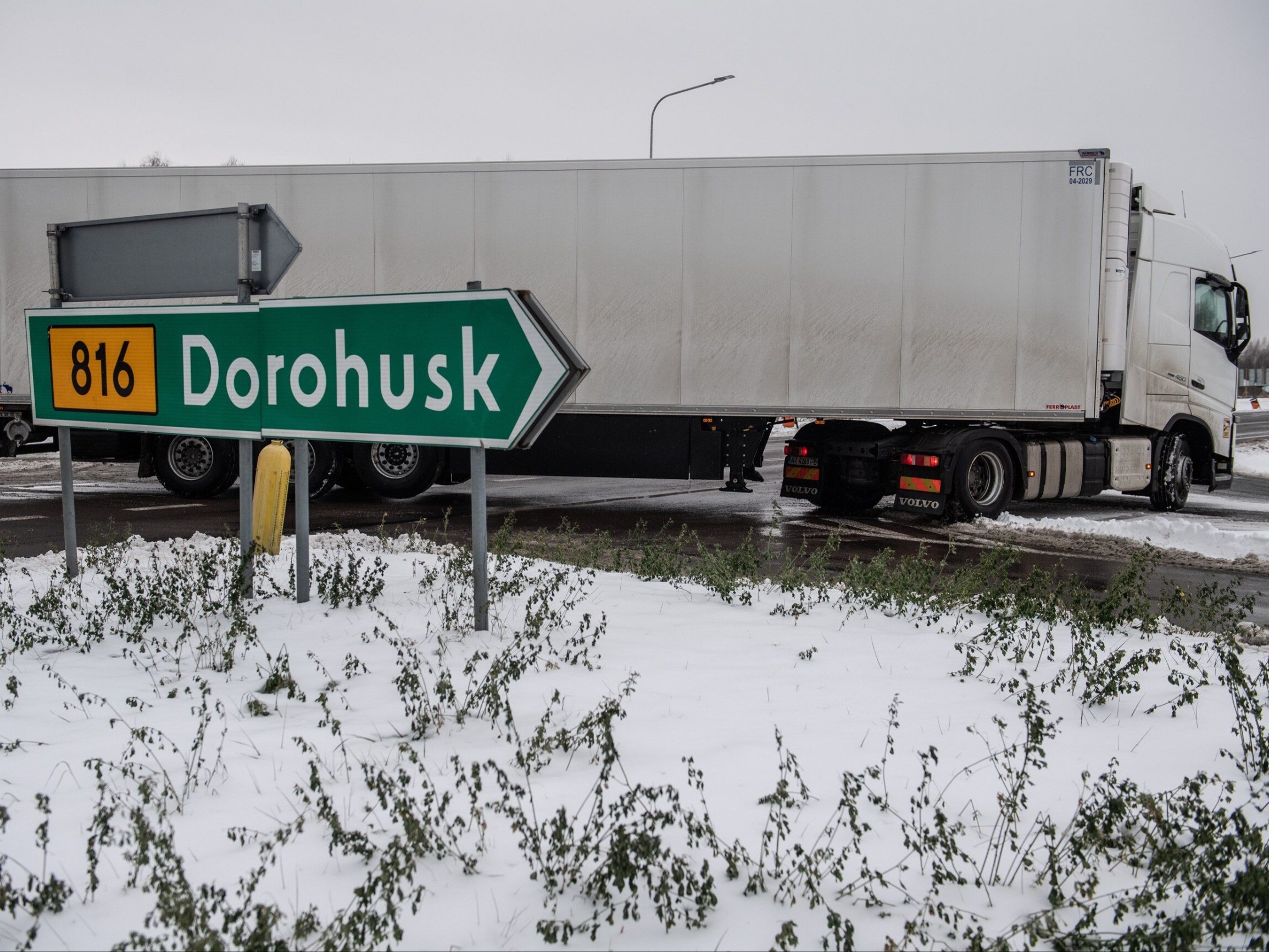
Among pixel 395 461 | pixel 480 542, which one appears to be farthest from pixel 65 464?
pixel 395 461

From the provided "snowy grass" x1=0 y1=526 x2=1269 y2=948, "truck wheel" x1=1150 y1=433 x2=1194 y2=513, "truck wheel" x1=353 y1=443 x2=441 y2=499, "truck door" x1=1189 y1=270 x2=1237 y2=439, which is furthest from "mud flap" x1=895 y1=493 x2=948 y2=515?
"snowy grass" x1=0 y1=526 x2=1269 y2=948

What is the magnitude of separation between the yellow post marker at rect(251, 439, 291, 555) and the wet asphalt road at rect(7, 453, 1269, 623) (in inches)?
29.5

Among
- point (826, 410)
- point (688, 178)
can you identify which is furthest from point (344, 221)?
point (826, 410)

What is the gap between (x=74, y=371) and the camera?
19.7ft

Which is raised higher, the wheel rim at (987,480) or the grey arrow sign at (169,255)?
the grey arrow sign at (169,255)

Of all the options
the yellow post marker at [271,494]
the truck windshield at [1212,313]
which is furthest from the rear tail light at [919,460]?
the yellow post marker at [271,494]

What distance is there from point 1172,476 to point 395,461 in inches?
400

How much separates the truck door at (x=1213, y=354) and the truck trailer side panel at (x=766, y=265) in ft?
8.88

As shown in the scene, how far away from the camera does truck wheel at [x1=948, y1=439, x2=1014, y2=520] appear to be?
464 inches

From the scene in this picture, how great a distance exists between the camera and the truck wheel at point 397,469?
41.3 feet

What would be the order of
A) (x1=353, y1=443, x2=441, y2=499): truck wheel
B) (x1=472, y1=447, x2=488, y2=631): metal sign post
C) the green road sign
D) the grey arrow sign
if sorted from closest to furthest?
1. the green road sign
2. (x1=472, y1=447, x2=488, y2=631): metal sign post
3. the grey arrow sign
4. (x1=353, y1=443, x2=441, y2=499): truck wheel

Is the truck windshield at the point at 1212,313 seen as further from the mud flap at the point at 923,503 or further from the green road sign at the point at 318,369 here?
the green road sign at the point at 318,369

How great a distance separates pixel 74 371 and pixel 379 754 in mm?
3936

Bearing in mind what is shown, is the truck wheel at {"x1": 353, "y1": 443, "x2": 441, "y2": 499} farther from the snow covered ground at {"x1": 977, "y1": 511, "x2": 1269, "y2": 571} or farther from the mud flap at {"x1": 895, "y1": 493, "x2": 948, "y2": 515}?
the snow covered ground at {"x1": 977, "y1": 511, "x2": 1269, "y2": 571}
